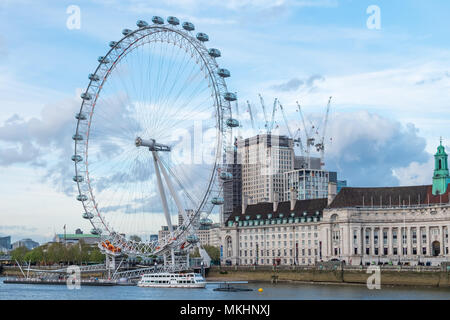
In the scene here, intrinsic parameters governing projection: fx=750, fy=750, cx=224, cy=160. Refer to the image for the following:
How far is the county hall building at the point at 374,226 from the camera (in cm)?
12800

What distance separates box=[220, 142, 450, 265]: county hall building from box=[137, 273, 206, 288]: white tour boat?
3511 cm

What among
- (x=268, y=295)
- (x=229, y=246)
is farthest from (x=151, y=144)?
(x=229, y=246)

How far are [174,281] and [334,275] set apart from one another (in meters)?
26.3

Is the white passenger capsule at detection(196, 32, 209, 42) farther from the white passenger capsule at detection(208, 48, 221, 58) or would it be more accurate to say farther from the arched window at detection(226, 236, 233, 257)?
the arched window at detection(226, 236, 233, 257)

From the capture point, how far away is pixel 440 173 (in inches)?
5157

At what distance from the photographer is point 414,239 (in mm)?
130000

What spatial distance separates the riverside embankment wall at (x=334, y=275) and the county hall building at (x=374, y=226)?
41.3ft

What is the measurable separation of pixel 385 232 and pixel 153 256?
41355mm

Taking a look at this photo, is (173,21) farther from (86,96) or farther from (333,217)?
(333,217)

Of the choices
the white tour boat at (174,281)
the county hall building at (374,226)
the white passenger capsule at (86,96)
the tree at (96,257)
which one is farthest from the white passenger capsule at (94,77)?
the tree at (96,257)
